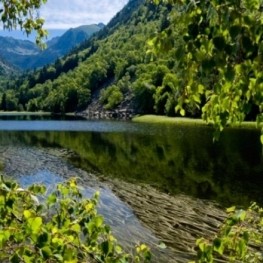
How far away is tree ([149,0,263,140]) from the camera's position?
3734 mm

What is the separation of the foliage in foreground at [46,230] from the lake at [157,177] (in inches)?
654

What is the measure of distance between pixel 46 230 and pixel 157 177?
4170 cm

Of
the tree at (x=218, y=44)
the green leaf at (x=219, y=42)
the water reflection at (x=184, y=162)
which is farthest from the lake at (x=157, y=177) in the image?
the green leaf at (x=219, y=42)

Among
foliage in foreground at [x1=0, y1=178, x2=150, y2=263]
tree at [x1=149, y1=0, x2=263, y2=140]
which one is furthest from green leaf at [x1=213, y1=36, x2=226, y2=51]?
foliage in foreground at [x1=0, y1=178, x2=150, y2=263]

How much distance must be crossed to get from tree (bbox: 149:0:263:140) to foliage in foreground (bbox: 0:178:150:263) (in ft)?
6.36

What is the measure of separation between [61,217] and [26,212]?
3.80ft

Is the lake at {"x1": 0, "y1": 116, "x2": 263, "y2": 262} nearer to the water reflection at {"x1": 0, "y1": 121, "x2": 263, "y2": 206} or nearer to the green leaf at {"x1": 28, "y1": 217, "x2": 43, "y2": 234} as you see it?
the water reflection at {"x1": 0, "y1": 121, "x2": 263, "y2": 206}

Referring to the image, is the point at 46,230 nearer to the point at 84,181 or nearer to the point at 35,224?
the point at 35,224

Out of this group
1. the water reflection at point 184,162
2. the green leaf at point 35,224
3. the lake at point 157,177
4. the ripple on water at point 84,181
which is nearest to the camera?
the green leaf at point 35,224

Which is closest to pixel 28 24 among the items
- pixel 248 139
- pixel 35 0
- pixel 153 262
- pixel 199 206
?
pixel 35 0

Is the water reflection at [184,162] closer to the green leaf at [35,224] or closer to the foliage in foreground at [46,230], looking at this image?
the foliage in foreground at [46,230]

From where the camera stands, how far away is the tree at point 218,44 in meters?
3.73

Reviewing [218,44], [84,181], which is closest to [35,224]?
[218,44]

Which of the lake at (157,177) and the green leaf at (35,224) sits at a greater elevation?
the green leaf at (35,224)
